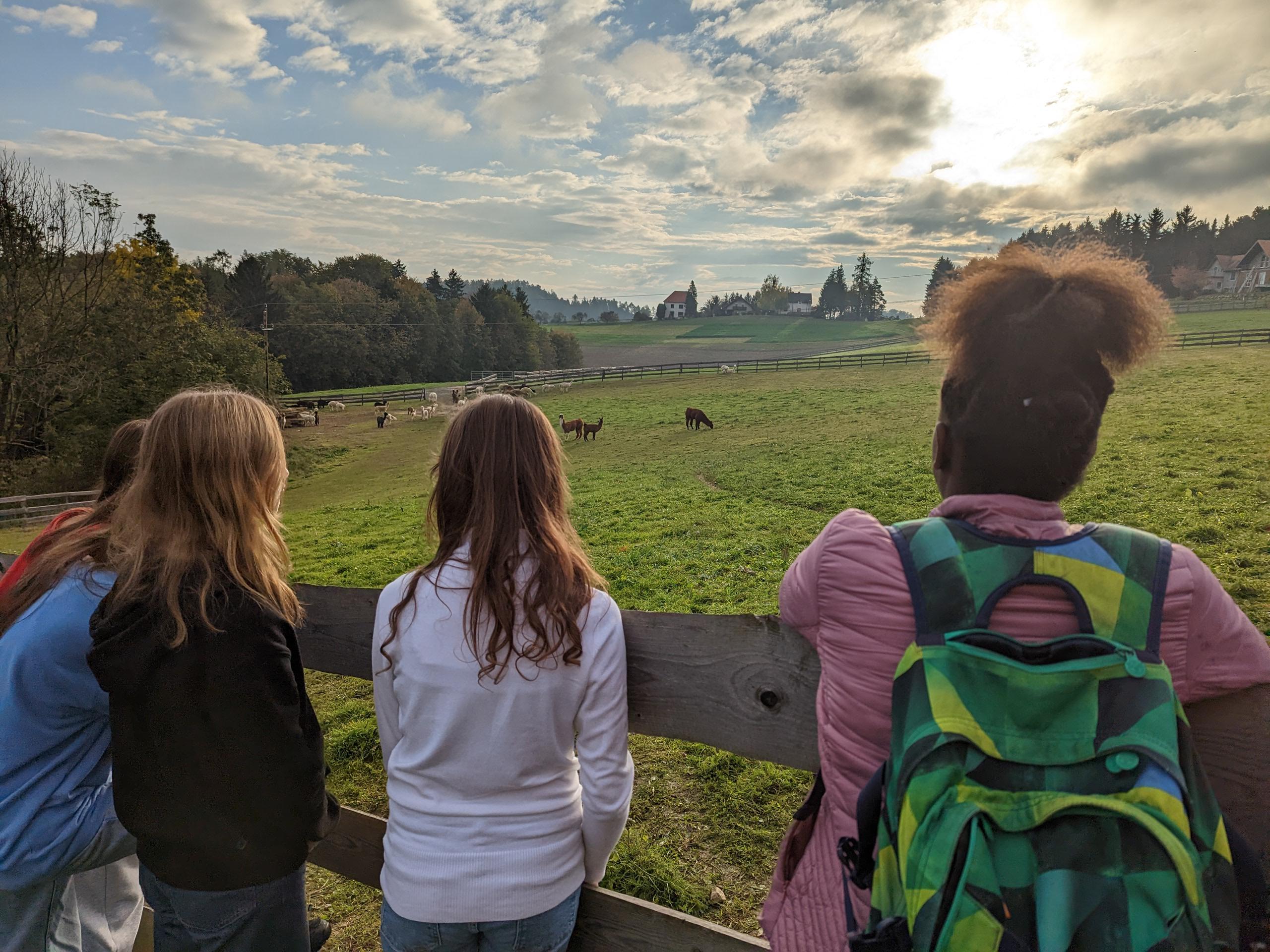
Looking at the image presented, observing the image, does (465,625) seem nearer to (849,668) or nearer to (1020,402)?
(849,668)

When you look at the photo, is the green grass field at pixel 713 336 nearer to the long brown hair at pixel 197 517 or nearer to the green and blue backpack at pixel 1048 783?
the long brown hair at pixel 197 517

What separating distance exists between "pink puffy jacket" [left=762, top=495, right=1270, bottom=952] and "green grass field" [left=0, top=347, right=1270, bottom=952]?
0.68 meters

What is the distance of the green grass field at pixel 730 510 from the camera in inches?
175

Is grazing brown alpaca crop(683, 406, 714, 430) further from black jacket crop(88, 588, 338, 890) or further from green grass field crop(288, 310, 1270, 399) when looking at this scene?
green grass field crop(288, 310, 1270, 399)

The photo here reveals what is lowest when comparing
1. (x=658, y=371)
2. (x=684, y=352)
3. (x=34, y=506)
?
(x=34, y=506)

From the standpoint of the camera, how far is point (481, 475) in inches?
73.2

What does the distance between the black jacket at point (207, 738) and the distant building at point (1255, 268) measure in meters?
86.0

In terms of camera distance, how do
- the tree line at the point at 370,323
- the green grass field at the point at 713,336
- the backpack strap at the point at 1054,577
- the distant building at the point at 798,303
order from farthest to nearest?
the distant building at the point at 798,303 → the green grass field at the point at 713,336 → the tree line at the point at 370,323 → the backpack strap at the point at 1054,577

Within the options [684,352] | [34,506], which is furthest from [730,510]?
[684,352]

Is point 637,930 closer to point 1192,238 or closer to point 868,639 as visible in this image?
point 868,639

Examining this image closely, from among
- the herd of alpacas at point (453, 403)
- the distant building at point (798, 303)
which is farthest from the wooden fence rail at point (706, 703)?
the distant building at point (798, 303)

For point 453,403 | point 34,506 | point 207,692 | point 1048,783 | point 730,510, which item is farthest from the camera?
point 453,403

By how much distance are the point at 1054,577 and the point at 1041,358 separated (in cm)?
47

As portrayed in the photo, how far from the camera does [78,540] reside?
2.05m
